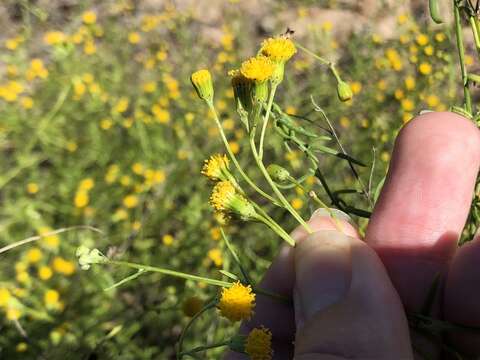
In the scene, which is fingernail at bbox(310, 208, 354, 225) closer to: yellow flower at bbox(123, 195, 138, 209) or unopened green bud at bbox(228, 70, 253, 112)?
unopened green bud at bbox(228, 70, 253, 112)

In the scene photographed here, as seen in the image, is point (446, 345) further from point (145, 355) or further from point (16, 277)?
point (16, 277)

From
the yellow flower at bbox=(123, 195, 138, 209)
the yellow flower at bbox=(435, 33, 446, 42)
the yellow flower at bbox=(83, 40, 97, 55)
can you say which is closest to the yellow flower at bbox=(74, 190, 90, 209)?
the yellow flower at bbox=(123, 195, 138, 209)

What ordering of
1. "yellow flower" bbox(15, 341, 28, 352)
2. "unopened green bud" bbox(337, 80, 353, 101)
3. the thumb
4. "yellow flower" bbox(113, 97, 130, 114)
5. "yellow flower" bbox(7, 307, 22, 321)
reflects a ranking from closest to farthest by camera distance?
the thumb < "unopened green bud" bbox(337, 80, 353, 101) < "yellow flower" bbox(7, 307, 22, 321) < "yellow flower" bbox(15, 341, 28, 352) < "yellow flower" bbox(113, 97, 130, 114)

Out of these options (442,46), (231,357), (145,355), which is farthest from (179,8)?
(231,357)

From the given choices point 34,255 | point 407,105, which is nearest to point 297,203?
point 407,105

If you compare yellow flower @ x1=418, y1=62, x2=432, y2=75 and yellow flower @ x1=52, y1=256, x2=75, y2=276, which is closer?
yellow flower @ x1=52, y1=256, x2=75, y2=276

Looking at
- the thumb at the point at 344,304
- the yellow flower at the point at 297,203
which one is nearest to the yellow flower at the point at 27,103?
the yellow flower at the point at 297,203

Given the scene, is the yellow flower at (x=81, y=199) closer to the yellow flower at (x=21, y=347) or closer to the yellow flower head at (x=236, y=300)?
the yellow flower at (x=21, y=347)

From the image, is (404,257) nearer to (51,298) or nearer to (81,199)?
(51,298)
